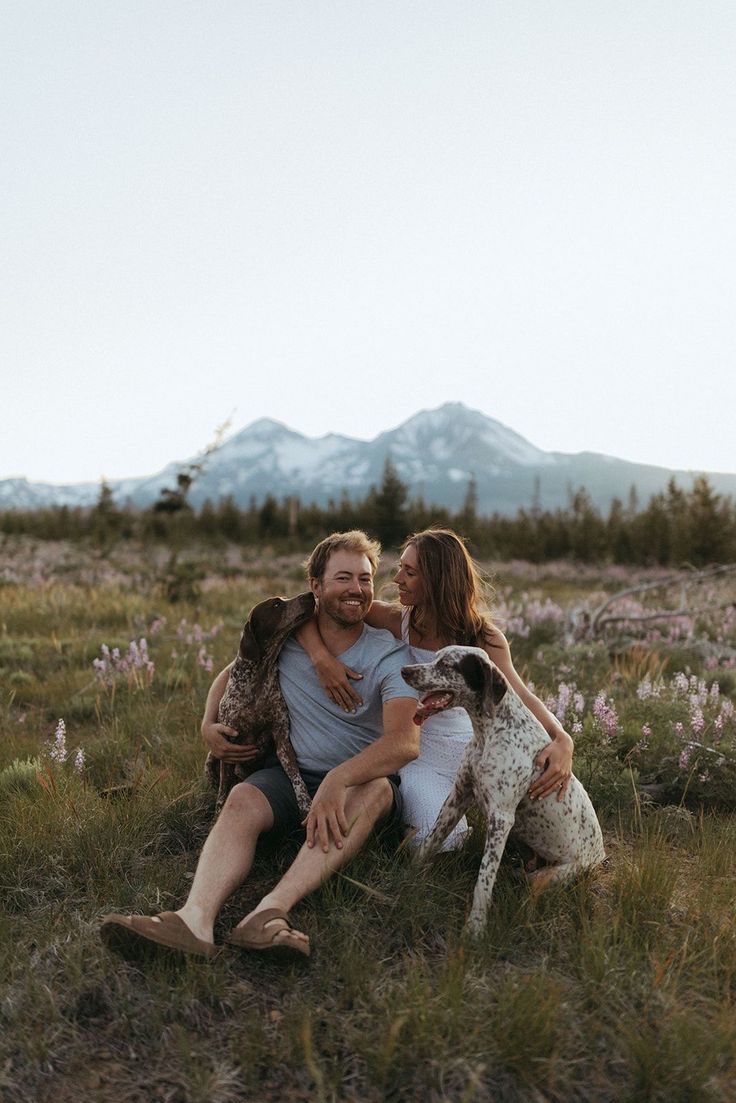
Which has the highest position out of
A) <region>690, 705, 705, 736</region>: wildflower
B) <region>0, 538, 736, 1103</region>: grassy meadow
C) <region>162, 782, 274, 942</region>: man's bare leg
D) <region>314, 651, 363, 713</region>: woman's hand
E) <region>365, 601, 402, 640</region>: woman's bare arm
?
<region>365, 601, 402, 640</region>: woman's bare arm

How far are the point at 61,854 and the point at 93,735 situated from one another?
8.57ft

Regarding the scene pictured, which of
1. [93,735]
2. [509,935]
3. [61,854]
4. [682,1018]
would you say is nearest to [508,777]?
[509,935]

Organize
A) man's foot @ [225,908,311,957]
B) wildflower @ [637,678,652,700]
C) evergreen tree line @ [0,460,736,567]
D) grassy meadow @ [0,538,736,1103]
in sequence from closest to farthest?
grassy meadow @ [0,538,736,1103] → man's foot @ [225,908,311,957] → wildflower @ [637,678,652,700] → evergreen tree line @ [0,460,736,567]

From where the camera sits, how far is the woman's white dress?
4.07 metres

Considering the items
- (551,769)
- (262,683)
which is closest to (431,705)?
(551,769)

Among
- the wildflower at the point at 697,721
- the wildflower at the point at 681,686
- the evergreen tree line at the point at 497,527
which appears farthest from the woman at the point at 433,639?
the evergreen tree line at the point at 497,527

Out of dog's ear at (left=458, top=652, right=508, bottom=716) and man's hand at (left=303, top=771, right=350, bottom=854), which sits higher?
dog's ear at (left=458, top=652, right=508, bottom=716)

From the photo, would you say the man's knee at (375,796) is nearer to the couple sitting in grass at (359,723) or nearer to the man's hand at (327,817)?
A: the couple sitting in grass at (359,723)

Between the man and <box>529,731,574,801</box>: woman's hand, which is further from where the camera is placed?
<box>529,731,574,801</box>: woman's hand

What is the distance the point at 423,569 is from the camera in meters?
4.15

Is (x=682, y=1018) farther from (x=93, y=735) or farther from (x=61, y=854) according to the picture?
(x=93, y=735)

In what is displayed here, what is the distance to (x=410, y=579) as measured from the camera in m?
4.18

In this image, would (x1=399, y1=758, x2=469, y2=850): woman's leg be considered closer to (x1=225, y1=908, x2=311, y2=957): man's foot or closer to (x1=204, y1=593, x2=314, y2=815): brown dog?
(x1=204, y1=593, x2=314, y2=815): brown dog

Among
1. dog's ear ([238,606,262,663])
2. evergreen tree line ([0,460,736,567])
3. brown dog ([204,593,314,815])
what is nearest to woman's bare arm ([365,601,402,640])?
brown dog ([204,593,314,815])
